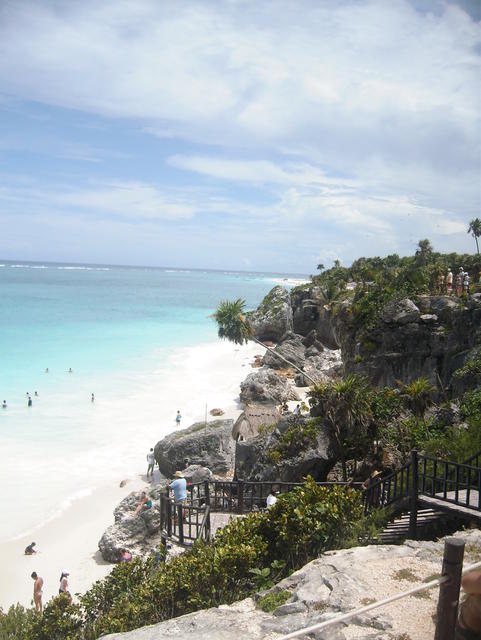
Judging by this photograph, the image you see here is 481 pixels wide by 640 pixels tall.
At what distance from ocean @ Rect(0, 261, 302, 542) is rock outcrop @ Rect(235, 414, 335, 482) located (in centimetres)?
759

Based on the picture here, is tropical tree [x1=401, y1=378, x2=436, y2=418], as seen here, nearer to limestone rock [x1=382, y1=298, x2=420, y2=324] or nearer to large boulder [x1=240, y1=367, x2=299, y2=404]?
limestone rock [x1=382, y1=298, x2=420, y2=324]

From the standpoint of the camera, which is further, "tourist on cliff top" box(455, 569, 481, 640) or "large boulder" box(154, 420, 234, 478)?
"large boulder" box(154, 420, 234, 478)

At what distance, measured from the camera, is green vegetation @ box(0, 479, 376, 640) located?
7.68 meters

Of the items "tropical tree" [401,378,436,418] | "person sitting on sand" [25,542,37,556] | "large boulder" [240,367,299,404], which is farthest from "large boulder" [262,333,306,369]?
"person sitting on sand" [25,542,37,556]

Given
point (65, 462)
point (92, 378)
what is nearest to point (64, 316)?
point (92, 378)

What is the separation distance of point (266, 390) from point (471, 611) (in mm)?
30061

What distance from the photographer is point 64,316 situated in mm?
86562

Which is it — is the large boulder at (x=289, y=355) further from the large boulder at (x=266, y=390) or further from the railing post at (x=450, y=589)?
the railing post at (x=450, y=589)

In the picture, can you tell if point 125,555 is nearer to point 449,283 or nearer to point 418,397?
point 418,397

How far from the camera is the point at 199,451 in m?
21.7

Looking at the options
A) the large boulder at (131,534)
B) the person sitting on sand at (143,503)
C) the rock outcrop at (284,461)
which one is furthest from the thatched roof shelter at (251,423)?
the large boulder at (131,534)

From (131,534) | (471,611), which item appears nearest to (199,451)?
(131,534)

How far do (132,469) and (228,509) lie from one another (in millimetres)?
11787

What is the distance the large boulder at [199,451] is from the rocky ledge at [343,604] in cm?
1410
